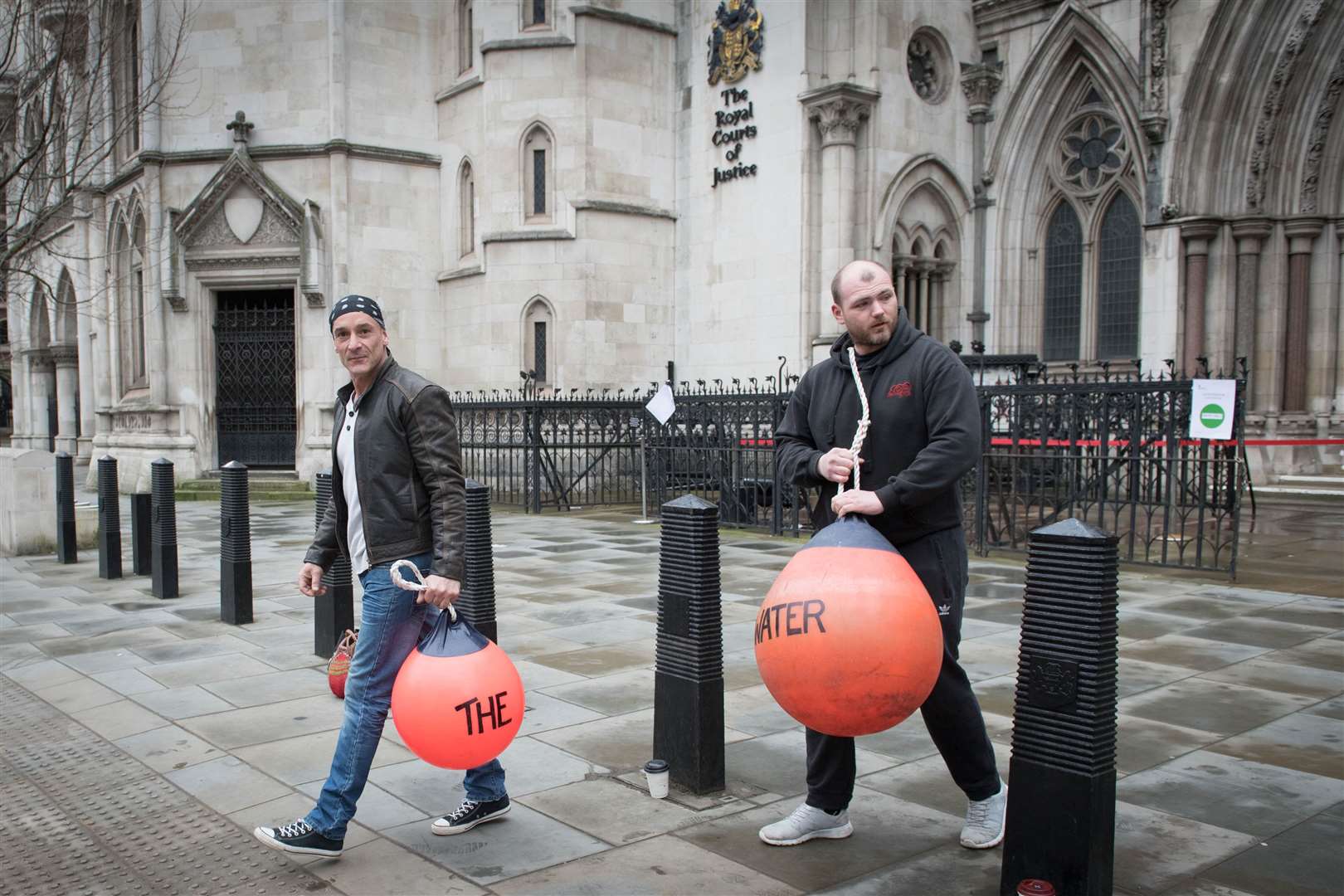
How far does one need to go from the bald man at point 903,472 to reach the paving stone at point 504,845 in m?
0.78

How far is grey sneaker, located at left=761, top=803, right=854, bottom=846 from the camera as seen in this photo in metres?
4.14

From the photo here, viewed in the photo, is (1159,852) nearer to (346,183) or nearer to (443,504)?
(443,504)

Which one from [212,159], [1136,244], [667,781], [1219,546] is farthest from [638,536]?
[212,159]

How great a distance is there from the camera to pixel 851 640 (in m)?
3.38

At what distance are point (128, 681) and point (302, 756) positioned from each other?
216 cm

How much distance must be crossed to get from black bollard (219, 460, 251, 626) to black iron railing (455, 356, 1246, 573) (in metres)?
4.65

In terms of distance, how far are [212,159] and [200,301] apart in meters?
2.79

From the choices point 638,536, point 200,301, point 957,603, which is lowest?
point 638,536

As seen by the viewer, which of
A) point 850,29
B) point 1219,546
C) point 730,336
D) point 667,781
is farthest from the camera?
point 730,336

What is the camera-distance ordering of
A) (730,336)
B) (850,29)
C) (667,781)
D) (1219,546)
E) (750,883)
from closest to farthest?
1. (750,883)
2. (667,781)
3. (1219,546)
4. (850,29)
5. (730,336)

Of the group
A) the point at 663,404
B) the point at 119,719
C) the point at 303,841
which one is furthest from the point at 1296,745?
the point at 663,404

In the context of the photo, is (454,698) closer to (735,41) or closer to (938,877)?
(938,877)

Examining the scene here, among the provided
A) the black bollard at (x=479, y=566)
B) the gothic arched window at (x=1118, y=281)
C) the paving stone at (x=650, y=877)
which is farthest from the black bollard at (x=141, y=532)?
the gothic arched window at (x=1118, y=281)

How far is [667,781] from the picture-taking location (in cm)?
470
